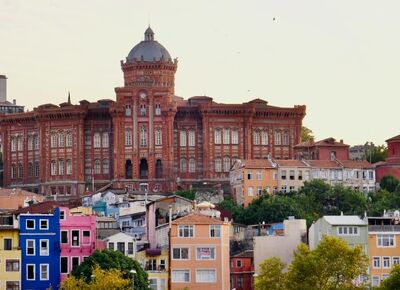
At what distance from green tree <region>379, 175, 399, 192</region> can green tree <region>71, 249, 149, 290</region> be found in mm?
64183

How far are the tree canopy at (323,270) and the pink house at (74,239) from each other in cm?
1336

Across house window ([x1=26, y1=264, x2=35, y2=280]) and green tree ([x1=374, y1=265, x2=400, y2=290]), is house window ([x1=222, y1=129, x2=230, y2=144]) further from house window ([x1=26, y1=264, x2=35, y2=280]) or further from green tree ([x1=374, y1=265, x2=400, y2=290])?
green tree ([x1=374, y1=265, x2=400, y2=290])

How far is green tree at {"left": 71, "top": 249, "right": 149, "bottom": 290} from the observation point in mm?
114375

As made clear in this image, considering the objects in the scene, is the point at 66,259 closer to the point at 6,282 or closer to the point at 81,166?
the point at 6,282

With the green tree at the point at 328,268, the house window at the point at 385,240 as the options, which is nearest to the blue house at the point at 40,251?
the green tree at the point at 328,268

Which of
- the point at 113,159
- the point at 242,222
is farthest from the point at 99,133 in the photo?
the point at 242,222

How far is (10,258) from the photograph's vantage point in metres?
119

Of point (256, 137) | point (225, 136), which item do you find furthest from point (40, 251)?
point (256, 137)

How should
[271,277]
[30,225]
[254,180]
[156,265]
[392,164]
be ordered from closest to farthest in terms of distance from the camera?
1. [271,277]
2. [30,225]
3. [156,265]
4. [254,180]
5. [392,164]

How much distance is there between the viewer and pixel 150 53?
196 meters

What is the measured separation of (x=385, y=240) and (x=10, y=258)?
954 inches

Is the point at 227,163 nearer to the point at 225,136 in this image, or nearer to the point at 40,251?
the point at 225,136

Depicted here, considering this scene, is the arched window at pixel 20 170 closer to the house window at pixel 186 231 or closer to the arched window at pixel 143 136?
the arched window at pixel 143 136

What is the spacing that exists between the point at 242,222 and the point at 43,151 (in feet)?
134
